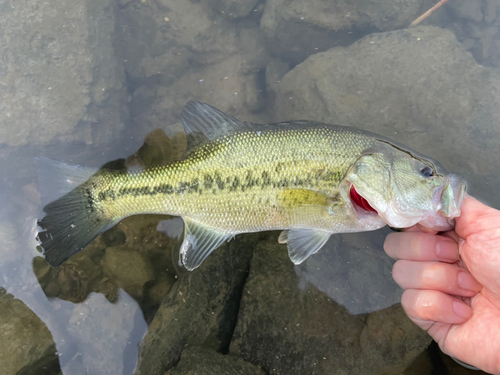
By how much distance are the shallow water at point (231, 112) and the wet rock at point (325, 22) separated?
19 mm

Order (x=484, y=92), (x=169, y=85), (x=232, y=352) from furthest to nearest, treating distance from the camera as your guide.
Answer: (x=169, y=85) < (x=484, y=92) < (x=232, y=352)

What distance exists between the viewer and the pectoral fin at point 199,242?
259 centimetres

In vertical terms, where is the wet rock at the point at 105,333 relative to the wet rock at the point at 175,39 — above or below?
below

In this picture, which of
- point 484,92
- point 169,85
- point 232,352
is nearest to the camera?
point 232,352

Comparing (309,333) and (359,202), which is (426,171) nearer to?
(359,202)

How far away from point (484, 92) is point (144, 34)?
4.17 meters

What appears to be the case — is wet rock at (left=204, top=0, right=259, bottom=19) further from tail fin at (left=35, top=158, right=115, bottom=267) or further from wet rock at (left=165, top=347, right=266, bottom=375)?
wet rock at (left=165, top=347, right=266, bottom=375)

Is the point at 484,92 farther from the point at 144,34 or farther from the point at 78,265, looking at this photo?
the point at 78,265

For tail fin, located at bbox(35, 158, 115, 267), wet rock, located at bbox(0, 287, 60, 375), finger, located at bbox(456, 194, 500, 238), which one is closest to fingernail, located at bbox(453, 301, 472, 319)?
finger, located at bbox(456, 194, 500, 238)

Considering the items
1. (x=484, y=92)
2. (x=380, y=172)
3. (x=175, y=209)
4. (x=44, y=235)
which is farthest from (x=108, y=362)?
(x=484, y=92)

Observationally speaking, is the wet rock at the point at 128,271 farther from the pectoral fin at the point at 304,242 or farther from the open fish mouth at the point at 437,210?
the open fish mouth at the point at 437,210

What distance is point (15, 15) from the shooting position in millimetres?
3594

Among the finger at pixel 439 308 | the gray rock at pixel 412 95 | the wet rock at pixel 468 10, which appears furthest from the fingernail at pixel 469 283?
the wet rock at pixel 468 10

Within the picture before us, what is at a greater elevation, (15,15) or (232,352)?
(15,15)
